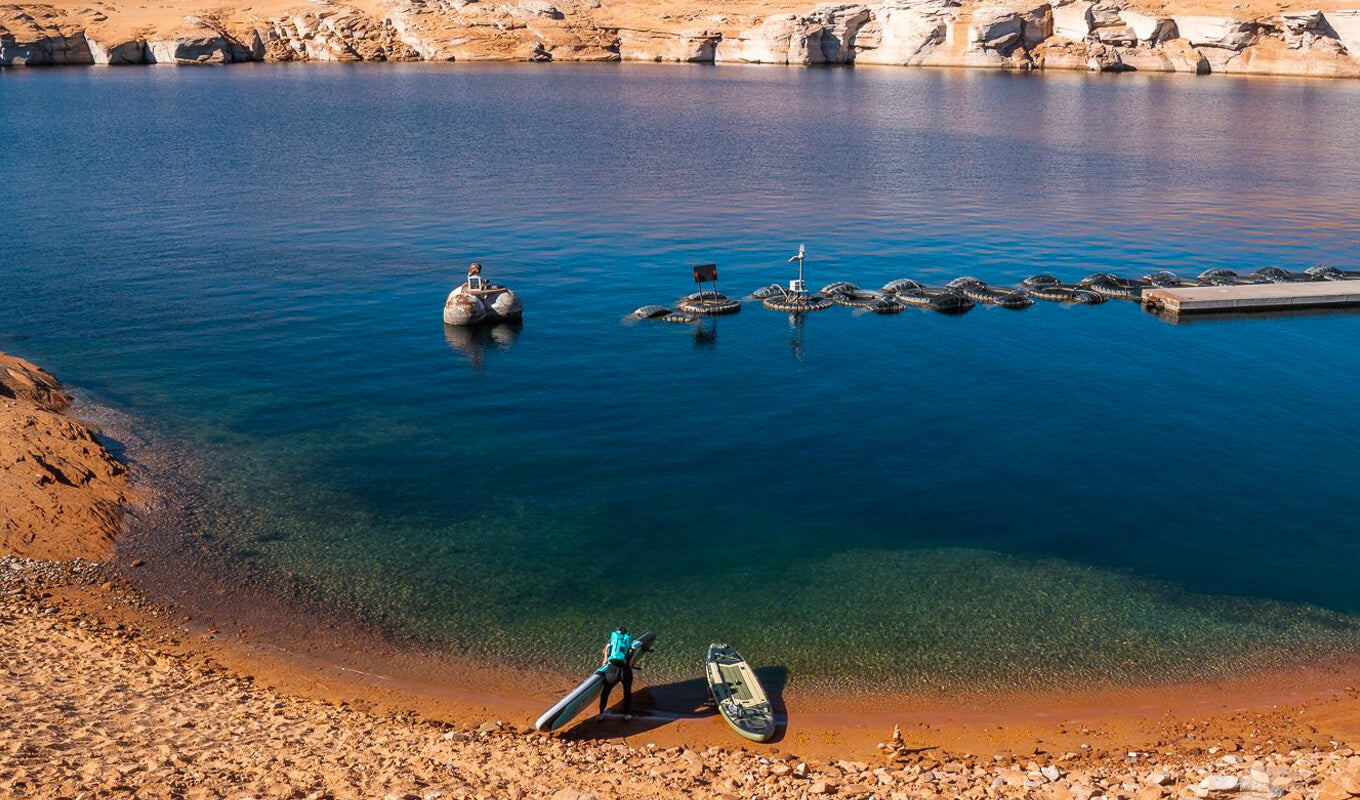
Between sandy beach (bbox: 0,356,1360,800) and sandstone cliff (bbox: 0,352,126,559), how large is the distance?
3.39 feet

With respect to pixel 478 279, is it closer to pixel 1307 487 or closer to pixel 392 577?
pixel 392 577

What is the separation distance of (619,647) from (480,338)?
28.7 meters

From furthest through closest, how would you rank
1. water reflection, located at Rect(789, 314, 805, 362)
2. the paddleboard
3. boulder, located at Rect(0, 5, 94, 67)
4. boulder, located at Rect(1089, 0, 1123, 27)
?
boulder, located at Rect(1089, 0, 1123, 27) < boulder, located at Rect(0, 5, 94, 67) < water reflection, located at Rect(789, 314, 805, 362) < the paddleboard

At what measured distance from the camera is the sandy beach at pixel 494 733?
19391 millimetres

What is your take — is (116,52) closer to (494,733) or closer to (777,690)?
(494,733)

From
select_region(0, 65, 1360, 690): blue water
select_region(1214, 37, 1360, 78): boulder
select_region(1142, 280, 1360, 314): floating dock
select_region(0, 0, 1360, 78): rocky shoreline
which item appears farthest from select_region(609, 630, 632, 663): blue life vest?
select_region(1214, 37, 1360, 78): boulder

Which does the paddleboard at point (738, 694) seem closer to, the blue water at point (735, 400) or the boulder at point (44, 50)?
the blue water at point (735, 400)

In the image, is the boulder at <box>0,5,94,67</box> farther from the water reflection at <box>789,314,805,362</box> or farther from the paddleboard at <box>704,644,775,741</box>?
the paddleboard at <box>704,644,775,741</box>

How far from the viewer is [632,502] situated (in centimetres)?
3356

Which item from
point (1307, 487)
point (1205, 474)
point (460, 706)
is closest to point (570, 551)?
point (460, 706)

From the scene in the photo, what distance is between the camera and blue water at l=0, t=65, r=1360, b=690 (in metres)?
28.1

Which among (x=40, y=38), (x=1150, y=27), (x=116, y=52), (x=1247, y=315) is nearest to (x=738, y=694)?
(x=1247, y=315)

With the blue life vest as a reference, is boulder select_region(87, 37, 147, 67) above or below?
above

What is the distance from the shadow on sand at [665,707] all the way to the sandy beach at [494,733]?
0.07 meters
